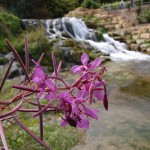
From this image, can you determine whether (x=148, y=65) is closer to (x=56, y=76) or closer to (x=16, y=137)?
(x=16, y=137)

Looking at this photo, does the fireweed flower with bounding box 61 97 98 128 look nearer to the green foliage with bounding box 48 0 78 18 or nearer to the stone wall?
the stone wall

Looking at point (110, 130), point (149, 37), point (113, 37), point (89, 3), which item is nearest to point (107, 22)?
point (113, 37)

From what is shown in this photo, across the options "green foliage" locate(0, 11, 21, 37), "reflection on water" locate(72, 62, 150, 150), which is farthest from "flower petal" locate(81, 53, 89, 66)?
"green foliage" locate(0, 11, 21, 37)

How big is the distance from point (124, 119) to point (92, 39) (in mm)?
11674

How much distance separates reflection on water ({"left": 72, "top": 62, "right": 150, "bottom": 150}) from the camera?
444 cm

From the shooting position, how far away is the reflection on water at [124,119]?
4441 millimetres

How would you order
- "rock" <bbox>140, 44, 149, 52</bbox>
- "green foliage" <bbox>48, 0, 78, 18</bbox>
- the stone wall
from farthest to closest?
"green foliage" <bbox>48, 0, 78, 18</bbox>
the stone wall
"rock" <bbox>140, 44, 149, 52</bbox>

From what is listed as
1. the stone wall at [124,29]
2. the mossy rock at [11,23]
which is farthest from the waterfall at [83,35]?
the mossy rock at [11,23]

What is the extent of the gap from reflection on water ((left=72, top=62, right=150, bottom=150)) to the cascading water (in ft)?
16.3

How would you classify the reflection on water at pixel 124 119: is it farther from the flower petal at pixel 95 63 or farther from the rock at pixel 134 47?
the rock at pixel 134 47

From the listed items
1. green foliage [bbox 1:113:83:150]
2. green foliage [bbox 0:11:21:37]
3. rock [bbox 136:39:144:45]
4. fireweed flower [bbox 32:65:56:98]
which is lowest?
rock [bbox 136:39:144:45]

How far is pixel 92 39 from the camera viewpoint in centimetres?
1688

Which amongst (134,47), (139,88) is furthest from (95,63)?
(134,47)

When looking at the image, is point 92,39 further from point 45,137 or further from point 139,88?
point 45,137
